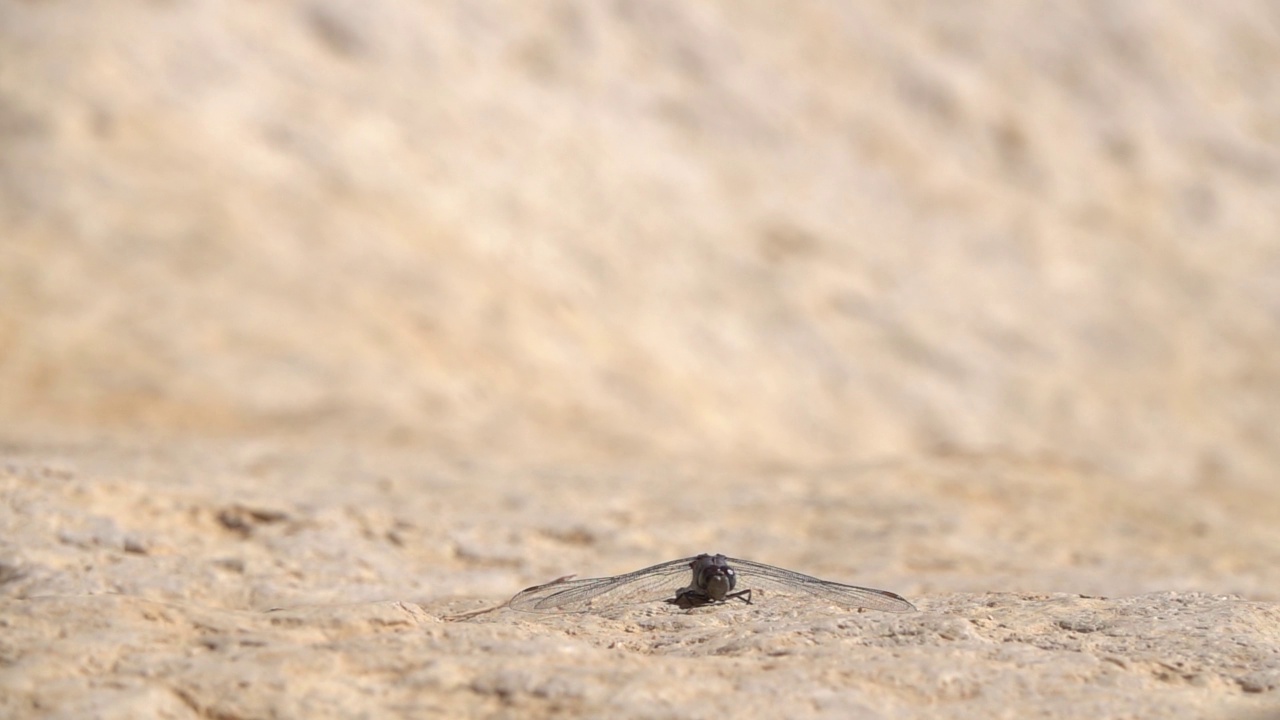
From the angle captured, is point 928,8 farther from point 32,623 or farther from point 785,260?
point 32,623

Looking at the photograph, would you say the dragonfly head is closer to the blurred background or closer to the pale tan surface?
the pale tan surface

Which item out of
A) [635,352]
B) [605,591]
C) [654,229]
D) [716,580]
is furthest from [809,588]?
[654,229]

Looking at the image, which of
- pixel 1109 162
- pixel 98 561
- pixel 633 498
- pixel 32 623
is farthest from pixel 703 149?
pixel 32 623

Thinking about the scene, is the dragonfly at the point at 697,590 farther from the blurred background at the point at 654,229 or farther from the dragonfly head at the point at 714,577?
the blurred background at the point at 654,229

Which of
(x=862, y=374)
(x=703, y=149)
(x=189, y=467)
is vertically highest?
(x=703, y=149)

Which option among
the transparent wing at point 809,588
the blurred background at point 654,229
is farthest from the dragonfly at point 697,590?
the blurred background at point 654,229

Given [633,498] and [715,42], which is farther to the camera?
[715,42]

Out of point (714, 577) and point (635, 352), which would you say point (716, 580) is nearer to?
point (714, 577)
